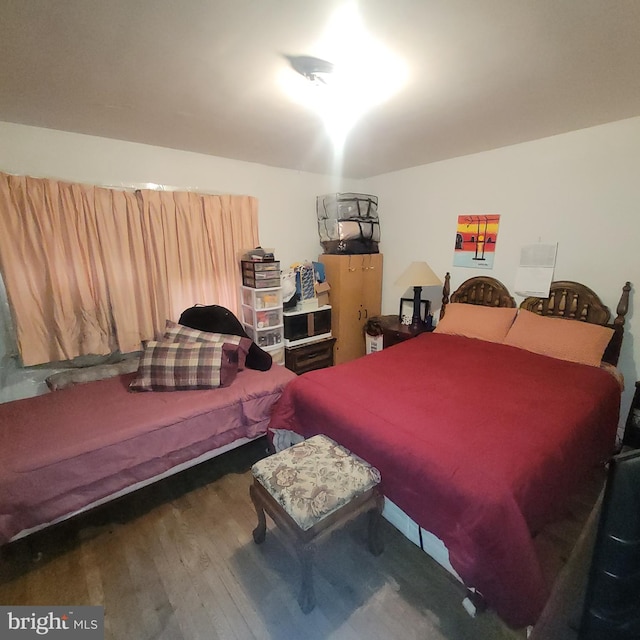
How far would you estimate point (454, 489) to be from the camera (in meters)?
1.14

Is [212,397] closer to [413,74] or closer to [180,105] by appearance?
[180,105]

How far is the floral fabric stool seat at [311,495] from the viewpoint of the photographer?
1258mm

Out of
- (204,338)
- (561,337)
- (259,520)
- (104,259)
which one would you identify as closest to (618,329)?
(561,337)

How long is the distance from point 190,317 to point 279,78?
1.89m

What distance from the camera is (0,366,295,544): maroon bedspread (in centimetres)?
141

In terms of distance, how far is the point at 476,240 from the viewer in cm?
289

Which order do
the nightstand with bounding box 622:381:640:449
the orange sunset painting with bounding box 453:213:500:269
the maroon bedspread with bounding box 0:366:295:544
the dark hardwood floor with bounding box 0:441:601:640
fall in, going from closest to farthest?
1. the dark hardwood floor with bounding box 0:441:601:640
2. the maroon bedspread with bounding box 0:366:295:544
3. the nightstand with bounding box 622:381:640:449
4. the orange sunset painting with bounding box 453:213:500:269

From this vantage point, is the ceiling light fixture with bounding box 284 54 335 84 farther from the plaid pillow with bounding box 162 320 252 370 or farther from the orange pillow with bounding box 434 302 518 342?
the orange pillow with bounding box 434 302 518 342

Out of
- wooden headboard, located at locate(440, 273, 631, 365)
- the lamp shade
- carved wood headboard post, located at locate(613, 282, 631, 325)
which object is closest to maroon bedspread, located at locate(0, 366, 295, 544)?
the lamp shade

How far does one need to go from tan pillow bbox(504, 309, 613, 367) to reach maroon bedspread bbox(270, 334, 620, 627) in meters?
0.12

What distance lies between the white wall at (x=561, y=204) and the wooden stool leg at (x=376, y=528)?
2.10m

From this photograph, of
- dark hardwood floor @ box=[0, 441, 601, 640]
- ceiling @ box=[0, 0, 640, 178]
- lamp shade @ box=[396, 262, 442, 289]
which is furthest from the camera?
lamp shade @ box=[396, 262, 442, 289]

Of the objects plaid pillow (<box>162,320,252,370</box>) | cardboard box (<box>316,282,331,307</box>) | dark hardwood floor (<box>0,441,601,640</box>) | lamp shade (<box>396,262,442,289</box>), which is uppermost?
lamp shade (<box>396,262,442,289</box>)

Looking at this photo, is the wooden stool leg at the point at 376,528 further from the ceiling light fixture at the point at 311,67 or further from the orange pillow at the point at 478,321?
the ceiling light fixture at the point at 311,67
